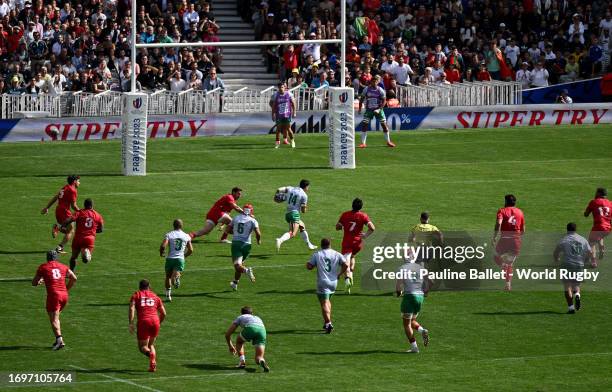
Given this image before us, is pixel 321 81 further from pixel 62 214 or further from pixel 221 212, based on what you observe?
pixel 62 214

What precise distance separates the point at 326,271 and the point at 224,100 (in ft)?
79.1

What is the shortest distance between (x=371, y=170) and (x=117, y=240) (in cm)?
1151

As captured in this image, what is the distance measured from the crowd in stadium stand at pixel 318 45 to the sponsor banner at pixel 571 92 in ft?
1.68

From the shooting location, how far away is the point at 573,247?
28031 mm

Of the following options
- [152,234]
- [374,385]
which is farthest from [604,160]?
[374,385]

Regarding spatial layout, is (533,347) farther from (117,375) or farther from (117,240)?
(117,240)

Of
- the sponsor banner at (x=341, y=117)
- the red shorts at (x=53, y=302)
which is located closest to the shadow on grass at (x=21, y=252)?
the red shorts at (x=53, y=302)

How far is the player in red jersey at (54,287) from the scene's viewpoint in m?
25.1

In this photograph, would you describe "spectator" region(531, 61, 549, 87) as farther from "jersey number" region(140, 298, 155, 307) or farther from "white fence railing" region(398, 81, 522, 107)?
"jersey number" region(140, 298, 155, 307)

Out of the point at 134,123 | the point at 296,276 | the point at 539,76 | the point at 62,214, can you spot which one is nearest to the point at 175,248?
the point at 296,276

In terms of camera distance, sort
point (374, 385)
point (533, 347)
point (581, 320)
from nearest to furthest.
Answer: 1. point (374, 385)
2. point (533, 347)
3. point (581, 320)

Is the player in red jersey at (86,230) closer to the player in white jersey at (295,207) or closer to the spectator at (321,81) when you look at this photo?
the player in white jersey at (295,207)

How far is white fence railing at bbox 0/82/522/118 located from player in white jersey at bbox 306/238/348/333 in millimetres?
23191

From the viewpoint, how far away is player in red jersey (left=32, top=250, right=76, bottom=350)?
82.3ft
